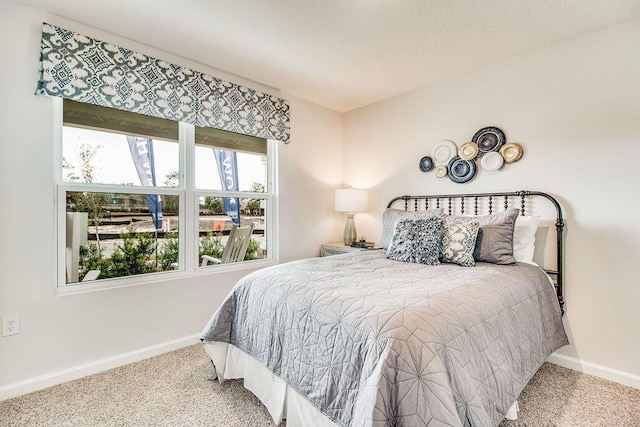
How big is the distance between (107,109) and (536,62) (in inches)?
131

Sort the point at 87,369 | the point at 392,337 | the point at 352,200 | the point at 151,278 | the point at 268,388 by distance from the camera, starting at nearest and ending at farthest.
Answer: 1. the point at 392,337
2. the point at 268,388
3. the point at 87,369
4. the point at 151,278
5. the point at 352,200

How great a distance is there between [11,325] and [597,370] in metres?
3.87

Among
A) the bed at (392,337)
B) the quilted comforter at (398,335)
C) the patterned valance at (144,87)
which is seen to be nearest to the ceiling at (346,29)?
the patterned valance at (144,87)

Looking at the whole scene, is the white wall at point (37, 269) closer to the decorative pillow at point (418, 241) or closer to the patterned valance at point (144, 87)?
the patterned valance at point (144, 87)

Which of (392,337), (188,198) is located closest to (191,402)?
(392,337)

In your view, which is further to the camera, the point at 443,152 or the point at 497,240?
the point at 443,152

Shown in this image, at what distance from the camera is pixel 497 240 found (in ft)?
7.10

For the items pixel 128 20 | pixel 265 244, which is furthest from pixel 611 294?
pixel 128 20

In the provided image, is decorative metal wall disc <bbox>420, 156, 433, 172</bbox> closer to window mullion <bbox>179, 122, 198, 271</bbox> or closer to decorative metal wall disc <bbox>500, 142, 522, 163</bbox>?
decorative metal wall disc <bbox>500, 142, 522, 163</bbox>

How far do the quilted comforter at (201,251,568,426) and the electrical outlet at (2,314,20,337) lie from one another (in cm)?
118

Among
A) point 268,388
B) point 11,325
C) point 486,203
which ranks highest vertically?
point 486,203

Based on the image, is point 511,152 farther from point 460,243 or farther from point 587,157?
point 460,243

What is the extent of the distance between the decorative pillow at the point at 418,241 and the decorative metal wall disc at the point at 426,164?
88 cm

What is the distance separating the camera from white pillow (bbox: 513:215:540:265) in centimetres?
223
